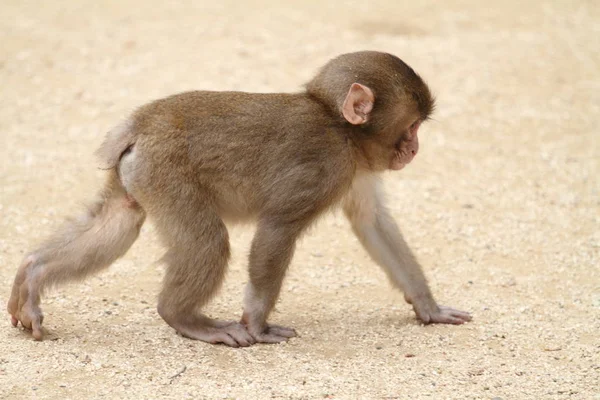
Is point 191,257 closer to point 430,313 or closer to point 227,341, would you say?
point 227,341

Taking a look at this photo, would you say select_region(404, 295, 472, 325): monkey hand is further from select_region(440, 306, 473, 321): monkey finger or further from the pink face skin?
the pink face skin

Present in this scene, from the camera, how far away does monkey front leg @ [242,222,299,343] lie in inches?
224

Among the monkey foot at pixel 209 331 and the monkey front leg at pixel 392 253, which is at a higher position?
the monkey front leg at pixel 392 253

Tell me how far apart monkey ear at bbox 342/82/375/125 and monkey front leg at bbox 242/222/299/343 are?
0.78 m

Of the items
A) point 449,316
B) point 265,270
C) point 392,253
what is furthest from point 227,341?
point 449,316

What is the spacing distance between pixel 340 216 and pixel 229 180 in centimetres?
282

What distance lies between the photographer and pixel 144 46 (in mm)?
11984

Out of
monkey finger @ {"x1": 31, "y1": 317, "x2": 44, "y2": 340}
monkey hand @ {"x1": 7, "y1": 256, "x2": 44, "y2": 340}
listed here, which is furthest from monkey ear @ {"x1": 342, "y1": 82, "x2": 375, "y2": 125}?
monkey finger @ {"x1": 31, "y1": 317, "x2": 44, "y2": 340}

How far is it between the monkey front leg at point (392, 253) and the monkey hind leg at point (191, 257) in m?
1.12

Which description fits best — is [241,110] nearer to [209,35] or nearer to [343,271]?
[343,271]

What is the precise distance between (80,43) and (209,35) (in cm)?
168

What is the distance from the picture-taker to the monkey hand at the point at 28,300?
573 centimetres

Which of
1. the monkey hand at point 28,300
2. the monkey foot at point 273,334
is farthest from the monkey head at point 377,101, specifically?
the monkey hand at point 28,300

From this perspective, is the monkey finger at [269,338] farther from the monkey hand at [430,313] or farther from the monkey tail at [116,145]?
the monkey tail at [116,145]
